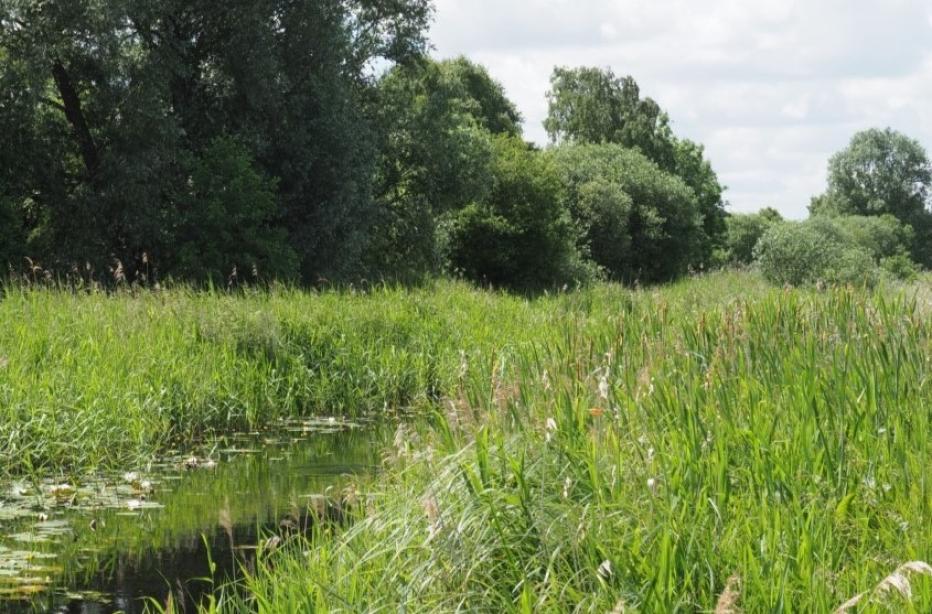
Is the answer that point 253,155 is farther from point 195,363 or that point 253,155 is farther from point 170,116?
point 195,363

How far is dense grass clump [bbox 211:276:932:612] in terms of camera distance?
14.3 ft

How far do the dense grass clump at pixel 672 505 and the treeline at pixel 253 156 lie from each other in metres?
11.5

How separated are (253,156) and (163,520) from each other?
1750 centimetres

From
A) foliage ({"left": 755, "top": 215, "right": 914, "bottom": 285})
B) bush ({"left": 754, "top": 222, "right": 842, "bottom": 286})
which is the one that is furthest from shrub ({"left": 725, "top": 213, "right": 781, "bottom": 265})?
bush ({"left": 754, "top": 222, "right": 842, "bottom": 286})

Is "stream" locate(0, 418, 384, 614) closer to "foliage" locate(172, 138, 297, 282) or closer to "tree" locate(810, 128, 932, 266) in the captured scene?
"foliage" locate(172, 138, 297, 282)

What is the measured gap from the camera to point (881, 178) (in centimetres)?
8925

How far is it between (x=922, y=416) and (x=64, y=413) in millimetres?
6907

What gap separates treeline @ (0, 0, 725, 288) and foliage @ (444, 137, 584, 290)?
0.05m

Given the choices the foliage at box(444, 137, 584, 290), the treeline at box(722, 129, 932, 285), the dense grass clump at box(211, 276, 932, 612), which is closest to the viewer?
the dense grass clump at box(211, 276, 932, 612)

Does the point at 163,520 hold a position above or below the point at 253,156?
below

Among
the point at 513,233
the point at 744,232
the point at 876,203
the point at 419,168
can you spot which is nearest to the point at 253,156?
the point at 419,168

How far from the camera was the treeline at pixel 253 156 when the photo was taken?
22.6 metres

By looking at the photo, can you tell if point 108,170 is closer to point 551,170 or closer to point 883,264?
point 551,170

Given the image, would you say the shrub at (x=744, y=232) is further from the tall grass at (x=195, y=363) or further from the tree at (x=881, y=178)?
the tall grass at (x=195, y=363)
